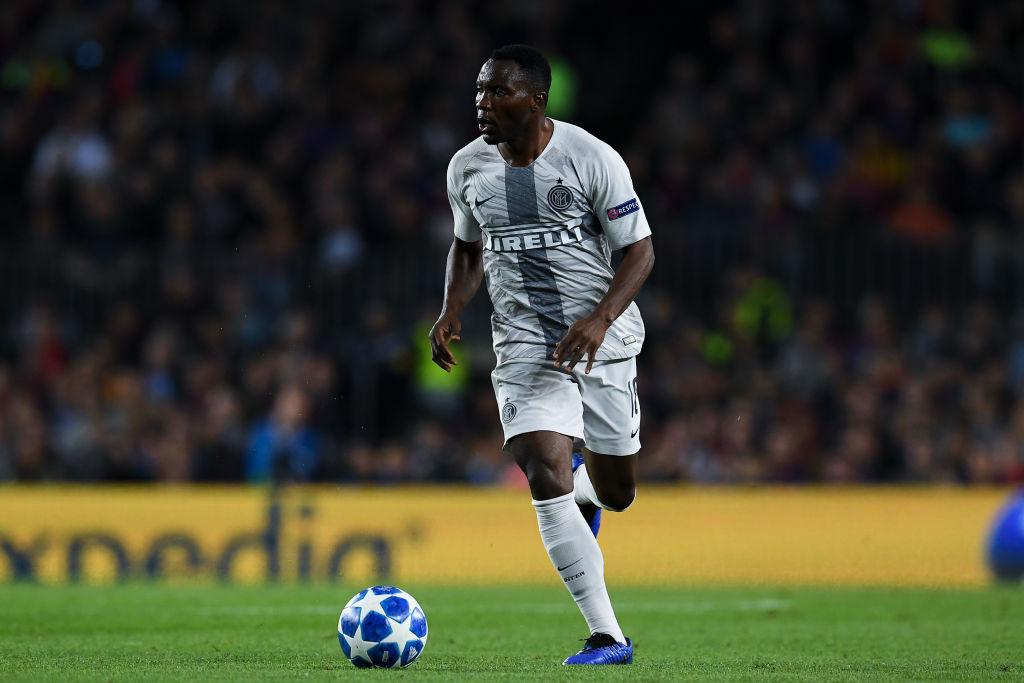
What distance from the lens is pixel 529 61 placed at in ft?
20.3

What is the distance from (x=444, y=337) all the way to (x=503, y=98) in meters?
1.04

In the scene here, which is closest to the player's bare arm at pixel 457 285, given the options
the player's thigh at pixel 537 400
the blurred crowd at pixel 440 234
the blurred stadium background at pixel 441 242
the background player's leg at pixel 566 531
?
the player's thigh at pixel 537 400

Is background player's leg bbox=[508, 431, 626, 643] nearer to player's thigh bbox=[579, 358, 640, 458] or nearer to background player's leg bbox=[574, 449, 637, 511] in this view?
player's thigh bbox=[579, 358, 640, 458]

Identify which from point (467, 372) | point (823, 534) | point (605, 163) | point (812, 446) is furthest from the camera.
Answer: point (467, 372)

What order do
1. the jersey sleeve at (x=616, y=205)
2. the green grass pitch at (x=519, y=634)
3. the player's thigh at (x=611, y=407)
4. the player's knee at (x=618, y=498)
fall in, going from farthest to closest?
the player's knee at (x=618, y=498) < the player's thigh at (x=611, y=407) < the jersey sleeve at (x=616, y=205) < the green grass pitch at (x=519, y=634)

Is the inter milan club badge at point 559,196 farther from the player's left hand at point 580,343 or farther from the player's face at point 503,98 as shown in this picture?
the player's left hand at point 580,343

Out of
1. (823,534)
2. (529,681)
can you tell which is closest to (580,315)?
(529,681)

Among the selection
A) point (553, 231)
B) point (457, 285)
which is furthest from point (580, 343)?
point (457, 285)

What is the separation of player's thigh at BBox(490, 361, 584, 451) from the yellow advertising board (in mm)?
5833

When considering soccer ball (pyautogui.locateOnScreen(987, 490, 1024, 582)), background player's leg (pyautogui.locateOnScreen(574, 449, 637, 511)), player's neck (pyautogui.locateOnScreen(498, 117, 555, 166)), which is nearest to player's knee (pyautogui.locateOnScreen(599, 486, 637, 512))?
background player's leg (pyautogui.locateOnScreen(574, 449, 637, 511))

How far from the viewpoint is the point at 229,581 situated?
467 inches

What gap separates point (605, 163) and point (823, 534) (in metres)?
6.71

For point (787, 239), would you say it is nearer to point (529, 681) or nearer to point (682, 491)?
point (682, 491)

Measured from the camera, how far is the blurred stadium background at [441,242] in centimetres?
1306
